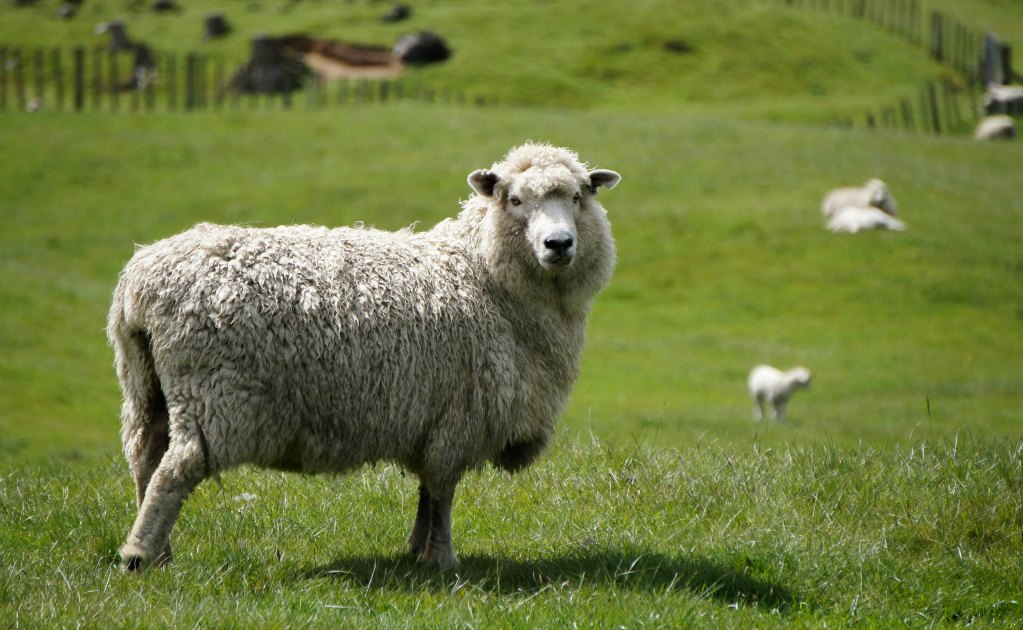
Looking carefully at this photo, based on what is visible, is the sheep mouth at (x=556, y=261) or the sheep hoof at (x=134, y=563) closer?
the sheep hoof at (x=134, y=563)

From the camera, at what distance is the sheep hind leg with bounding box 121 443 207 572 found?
6035mm

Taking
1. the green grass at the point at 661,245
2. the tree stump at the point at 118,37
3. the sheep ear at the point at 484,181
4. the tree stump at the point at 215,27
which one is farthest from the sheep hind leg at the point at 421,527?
the tree stump at the point at 215,27

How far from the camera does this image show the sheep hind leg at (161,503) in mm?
6035

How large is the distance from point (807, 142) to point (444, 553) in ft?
138

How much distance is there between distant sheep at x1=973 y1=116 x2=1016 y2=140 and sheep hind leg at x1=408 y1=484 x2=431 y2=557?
50.3m

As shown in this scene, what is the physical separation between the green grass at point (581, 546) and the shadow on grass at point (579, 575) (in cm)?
2

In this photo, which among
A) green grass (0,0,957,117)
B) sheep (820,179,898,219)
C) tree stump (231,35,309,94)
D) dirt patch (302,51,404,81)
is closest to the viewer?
sheep (820,179,898,219)

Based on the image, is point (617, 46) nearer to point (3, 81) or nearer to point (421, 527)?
point (3, 81)

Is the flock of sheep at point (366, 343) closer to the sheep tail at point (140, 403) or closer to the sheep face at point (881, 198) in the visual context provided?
the sheep tail at point (140, 403)

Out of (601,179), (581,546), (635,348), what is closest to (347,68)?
(635,348)

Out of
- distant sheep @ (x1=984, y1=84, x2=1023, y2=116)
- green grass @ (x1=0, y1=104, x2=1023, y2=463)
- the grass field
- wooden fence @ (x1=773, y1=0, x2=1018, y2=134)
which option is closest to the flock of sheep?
the grass field

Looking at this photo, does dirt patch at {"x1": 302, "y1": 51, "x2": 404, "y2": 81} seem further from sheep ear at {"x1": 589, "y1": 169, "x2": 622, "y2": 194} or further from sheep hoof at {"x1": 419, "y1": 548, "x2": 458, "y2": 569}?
sheep hoof at {"x1": 419, "y1": 548, "x2": 458, "y2": 569}

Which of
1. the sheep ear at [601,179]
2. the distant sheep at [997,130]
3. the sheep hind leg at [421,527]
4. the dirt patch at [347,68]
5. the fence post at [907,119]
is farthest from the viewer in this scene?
the dirt patch at [347,68]

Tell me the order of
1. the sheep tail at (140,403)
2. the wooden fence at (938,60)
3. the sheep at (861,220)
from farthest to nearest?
the wooden fence at (938,60)
the sheep at (861,220)
the sheep tail at (140,403)
